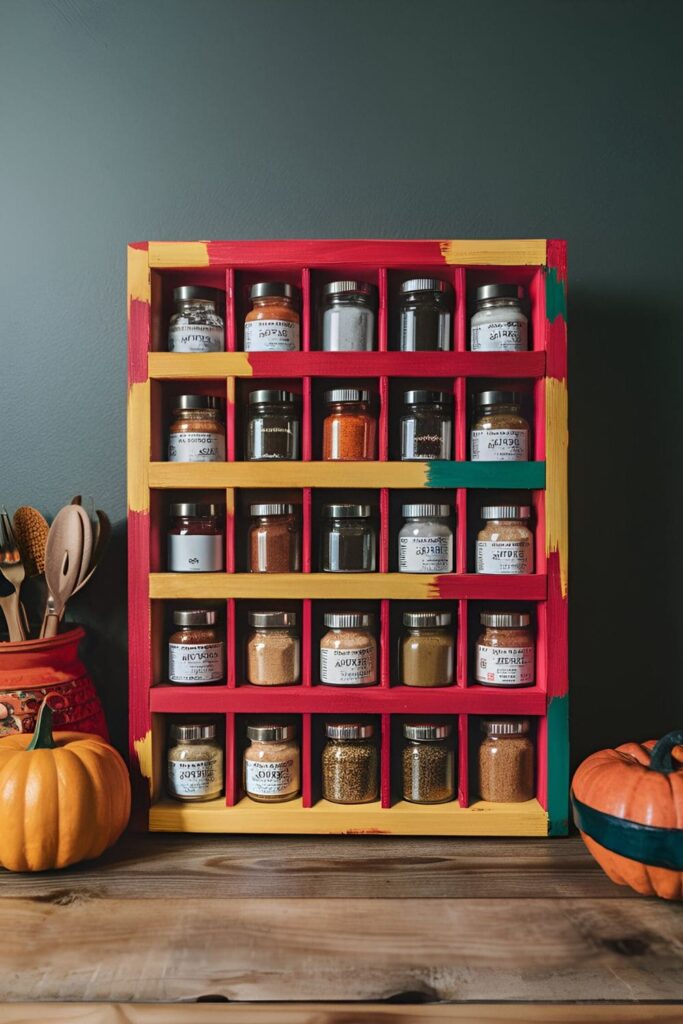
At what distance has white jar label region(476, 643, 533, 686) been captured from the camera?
42.0 inches

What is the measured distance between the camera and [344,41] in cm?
125

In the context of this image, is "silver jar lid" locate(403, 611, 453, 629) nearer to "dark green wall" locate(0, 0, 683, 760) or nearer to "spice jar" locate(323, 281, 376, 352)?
"dark green wall" locate(0, 0, 683, 760)

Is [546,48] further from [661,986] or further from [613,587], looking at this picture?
[661,986]

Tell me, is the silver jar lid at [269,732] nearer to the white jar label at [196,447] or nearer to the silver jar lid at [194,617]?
the silver jar lid at [194,617]

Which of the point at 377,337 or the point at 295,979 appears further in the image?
the point at 377,337

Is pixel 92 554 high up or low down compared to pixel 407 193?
down

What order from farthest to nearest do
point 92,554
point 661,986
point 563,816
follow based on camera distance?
point 92,554, point 563,816, point 661,986

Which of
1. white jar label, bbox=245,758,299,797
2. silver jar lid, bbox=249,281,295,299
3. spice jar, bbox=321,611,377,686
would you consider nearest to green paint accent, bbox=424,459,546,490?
spice jar, bbox=321,611,377,686

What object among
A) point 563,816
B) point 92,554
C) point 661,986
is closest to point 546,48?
point 92,554

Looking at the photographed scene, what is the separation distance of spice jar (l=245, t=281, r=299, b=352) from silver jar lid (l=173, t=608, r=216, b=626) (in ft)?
1.26

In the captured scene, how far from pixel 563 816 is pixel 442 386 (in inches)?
25.7

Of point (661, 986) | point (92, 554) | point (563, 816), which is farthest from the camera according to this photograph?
point (92, 554)

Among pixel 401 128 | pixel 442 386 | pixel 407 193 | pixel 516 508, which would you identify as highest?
pixel 401 128

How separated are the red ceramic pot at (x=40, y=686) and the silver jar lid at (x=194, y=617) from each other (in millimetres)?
172
